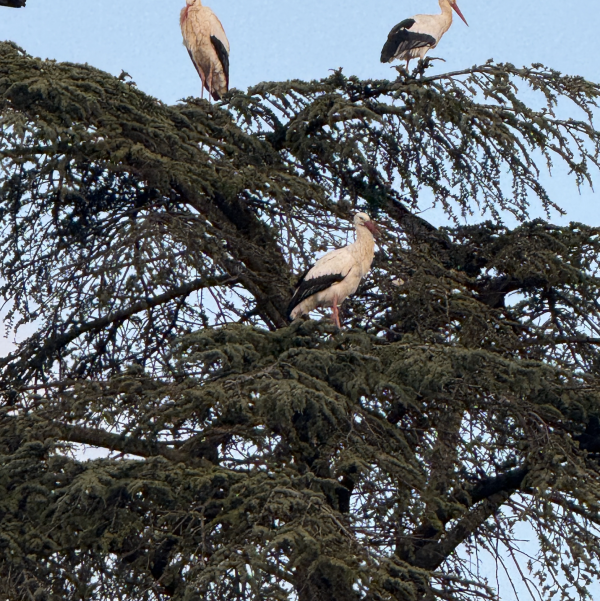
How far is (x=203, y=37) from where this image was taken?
15750 millimetres

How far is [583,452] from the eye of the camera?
7.65 m

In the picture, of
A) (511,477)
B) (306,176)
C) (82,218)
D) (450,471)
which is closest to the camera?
(450,471)

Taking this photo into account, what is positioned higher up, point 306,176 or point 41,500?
point 306,176

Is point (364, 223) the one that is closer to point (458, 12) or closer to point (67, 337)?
point (67, 337)

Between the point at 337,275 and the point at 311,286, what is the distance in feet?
1.19

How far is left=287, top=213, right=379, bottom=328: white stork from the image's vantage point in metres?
9.46

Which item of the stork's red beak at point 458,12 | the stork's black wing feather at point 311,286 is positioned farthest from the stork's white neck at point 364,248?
the stork's red beak at point 458,12

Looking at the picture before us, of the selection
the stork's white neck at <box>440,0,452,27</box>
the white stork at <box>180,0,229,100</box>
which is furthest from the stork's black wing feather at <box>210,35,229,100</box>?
the stork's white neck at <box>440,0,452,27</box>

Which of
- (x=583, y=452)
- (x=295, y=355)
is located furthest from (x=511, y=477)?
(x=295, y=355)

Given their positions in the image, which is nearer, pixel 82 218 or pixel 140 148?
pixel 140 148

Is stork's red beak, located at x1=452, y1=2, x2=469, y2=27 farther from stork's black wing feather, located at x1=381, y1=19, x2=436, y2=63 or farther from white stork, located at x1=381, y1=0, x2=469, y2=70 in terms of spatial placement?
stork's black wing feather, located at x1=381, y1=19, x2=436, y2=63

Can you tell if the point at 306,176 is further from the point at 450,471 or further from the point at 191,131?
the point at 450,471

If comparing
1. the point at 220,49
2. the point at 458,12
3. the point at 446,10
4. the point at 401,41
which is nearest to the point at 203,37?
the point at 220,49

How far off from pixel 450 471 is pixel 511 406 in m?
0.61
